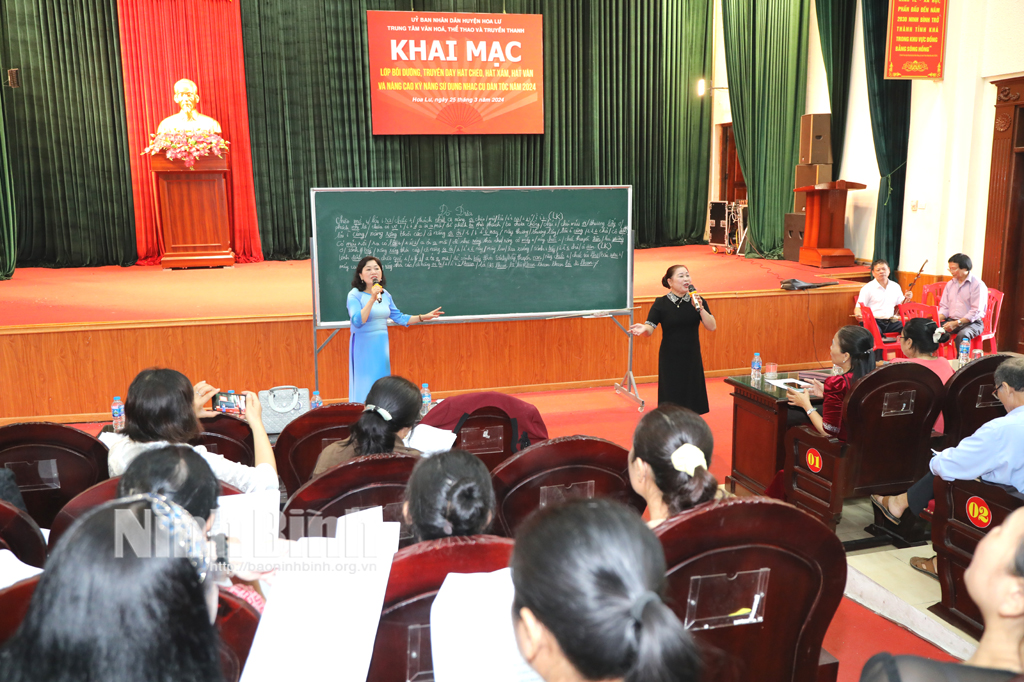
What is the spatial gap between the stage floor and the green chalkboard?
0.55 meters

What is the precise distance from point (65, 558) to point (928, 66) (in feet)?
24.8

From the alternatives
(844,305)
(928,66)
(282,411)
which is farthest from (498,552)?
(928,66)

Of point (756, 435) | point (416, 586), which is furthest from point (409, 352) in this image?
point (416, 586)

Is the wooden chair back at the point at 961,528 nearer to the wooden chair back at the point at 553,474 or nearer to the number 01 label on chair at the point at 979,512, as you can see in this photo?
the number 01 label on chair at the point at 979,512

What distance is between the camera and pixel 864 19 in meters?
7.51

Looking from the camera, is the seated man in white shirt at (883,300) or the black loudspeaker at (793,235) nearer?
the seated man in white shirt at (883,300)

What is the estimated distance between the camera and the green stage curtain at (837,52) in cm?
832

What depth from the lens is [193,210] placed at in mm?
8398

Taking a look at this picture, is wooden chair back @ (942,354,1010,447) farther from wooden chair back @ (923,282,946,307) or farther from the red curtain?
the red curtain

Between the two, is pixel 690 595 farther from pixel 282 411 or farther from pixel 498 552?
pixel 282 411

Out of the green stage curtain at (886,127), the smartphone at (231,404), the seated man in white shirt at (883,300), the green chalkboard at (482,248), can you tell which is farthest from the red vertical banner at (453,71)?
the smartphone at (231,404)

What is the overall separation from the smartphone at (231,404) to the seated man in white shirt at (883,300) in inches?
204

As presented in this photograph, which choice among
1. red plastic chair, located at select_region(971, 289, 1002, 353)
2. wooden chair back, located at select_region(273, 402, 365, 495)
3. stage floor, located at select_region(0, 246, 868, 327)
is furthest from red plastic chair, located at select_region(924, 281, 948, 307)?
wooden chair back, located at select_region(273, 402, 365, 495)

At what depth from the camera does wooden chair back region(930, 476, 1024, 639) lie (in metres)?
2.45
